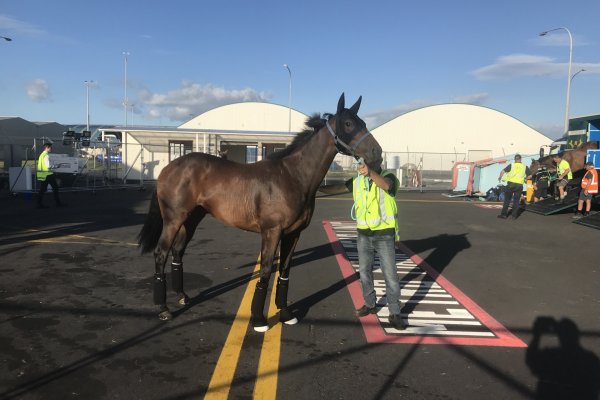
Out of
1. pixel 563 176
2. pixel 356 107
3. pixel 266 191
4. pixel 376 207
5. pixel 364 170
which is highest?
pixel 356 107

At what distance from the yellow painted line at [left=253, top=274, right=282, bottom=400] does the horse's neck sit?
152 centimetres

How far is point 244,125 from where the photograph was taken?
206 feet

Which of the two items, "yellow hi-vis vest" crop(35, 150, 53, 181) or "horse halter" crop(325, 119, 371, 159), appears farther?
"yellow hi-vis vest" crop(35, 150, 53, 181)

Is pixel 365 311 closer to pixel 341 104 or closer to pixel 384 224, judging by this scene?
pixel 384 224

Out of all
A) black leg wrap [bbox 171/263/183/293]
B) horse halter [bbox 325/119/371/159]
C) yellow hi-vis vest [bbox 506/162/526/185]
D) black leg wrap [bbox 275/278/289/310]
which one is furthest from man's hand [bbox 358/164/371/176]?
yellow hi-vis vest [bbox 506/162/526/185]

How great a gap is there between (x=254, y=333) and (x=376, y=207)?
1.83 metres

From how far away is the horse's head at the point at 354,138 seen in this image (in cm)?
395

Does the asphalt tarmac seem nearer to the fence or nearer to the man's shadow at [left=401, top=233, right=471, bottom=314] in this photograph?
the man's shadow at [left=401, top=233, right=471, bottom=314]

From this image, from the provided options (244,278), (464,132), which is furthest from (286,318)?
(464,132)

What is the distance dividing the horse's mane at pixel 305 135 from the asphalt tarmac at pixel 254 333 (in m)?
1.85

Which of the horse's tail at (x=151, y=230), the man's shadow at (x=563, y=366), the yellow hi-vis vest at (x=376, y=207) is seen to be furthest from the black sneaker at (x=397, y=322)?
the horse's tail at (x=151, y=230)

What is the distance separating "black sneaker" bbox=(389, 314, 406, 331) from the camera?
13.9 feet

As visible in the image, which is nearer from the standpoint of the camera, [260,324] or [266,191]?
[260,324]

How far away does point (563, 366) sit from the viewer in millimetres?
3520
